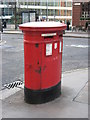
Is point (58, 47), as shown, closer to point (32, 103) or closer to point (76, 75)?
point (32, 103)

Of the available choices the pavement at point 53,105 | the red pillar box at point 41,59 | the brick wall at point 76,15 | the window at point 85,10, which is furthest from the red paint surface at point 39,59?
the window at point 85,10

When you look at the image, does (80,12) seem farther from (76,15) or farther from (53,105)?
(53,105)

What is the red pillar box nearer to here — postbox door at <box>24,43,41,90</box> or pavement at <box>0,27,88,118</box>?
postbox door at <box>24,43,41,90</box>

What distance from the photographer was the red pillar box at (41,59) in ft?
14.6

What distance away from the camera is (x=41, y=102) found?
473 centimetres

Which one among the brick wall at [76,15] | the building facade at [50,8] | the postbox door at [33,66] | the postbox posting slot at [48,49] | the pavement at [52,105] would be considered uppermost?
the building facade at [50,8]

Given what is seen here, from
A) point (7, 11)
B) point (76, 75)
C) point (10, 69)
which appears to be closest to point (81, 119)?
point (76, 75)

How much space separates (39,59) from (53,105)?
3.31ft

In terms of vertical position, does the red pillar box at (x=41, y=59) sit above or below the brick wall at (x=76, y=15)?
below

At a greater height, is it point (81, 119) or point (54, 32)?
point (54, 32)

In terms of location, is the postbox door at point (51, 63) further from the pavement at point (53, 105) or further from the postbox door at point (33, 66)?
the pavement at point (53, 105)

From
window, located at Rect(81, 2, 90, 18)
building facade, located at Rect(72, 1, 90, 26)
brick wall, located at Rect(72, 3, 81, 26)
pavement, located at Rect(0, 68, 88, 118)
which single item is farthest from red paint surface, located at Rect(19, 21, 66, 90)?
window, located at Rect(81, 2, 90, 18)

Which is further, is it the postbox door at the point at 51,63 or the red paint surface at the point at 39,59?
the postbox door at the point at 51,63

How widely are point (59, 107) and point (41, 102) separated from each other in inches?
15.8
